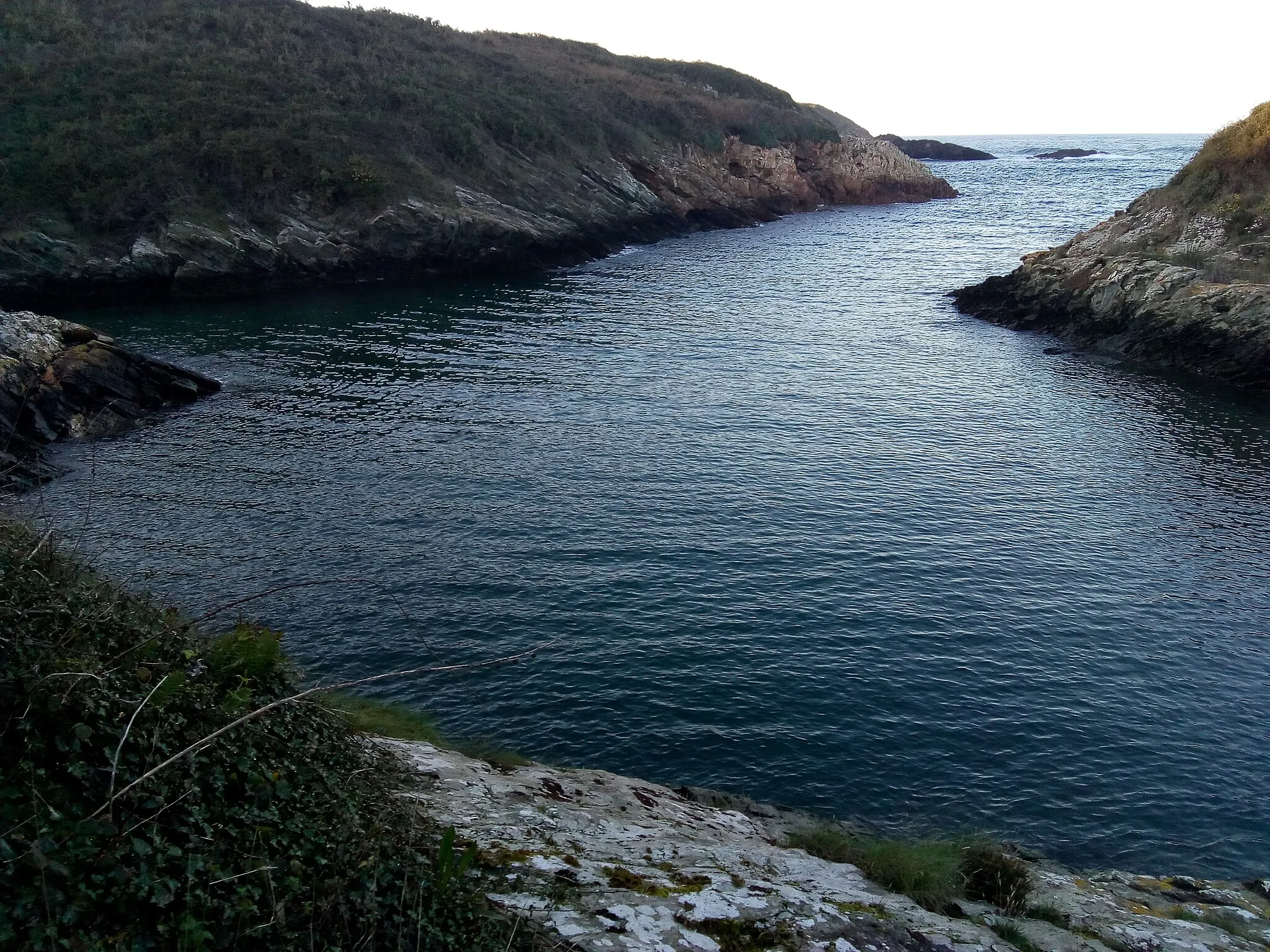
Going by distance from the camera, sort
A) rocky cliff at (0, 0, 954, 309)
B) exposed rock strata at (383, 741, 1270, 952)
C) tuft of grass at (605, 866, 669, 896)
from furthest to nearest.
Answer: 1. rocky cliff at (0, 0, 954, 309)
2. tuft of grass at (605, 866, 669, 896)
3. exposed rock strata at (383, 741, 1270, 952)

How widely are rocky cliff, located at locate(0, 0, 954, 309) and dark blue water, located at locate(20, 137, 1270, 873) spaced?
45.4 feet

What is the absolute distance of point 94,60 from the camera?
7169 centimetres

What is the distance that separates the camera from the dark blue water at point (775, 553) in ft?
58.7

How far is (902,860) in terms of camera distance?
40.0 feet

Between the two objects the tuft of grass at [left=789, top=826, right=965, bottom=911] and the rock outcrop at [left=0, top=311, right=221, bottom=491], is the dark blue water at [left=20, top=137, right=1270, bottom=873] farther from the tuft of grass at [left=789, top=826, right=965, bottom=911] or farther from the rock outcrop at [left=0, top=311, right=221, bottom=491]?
the tuft of grass at [left=789, top=826, right=965, bottom=911]

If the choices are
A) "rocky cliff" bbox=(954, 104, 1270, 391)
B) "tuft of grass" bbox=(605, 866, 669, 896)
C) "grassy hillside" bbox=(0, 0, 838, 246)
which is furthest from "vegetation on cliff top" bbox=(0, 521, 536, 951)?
"grassy hillside" bbox=(0, 0, 838, 246)

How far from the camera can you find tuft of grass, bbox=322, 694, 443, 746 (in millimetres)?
16266

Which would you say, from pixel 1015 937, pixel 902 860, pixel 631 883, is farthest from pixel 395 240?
pixel 1015 937

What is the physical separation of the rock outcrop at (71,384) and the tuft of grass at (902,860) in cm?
2867

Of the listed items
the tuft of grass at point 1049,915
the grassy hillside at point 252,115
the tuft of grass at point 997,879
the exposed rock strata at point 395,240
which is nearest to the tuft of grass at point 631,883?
the tuft of grass at point 997,879

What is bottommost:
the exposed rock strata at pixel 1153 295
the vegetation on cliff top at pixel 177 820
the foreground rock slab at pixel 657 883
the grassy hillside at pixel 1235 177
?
the foreground rock slab at pixel 657 883

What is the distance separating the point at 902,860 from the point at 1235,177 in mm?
58773

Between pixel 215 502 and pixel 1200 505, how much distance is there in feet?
109

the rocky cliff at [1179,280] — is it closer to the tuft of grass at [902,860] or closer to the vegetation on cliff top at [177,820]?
the tuft of grass at [902,860]
